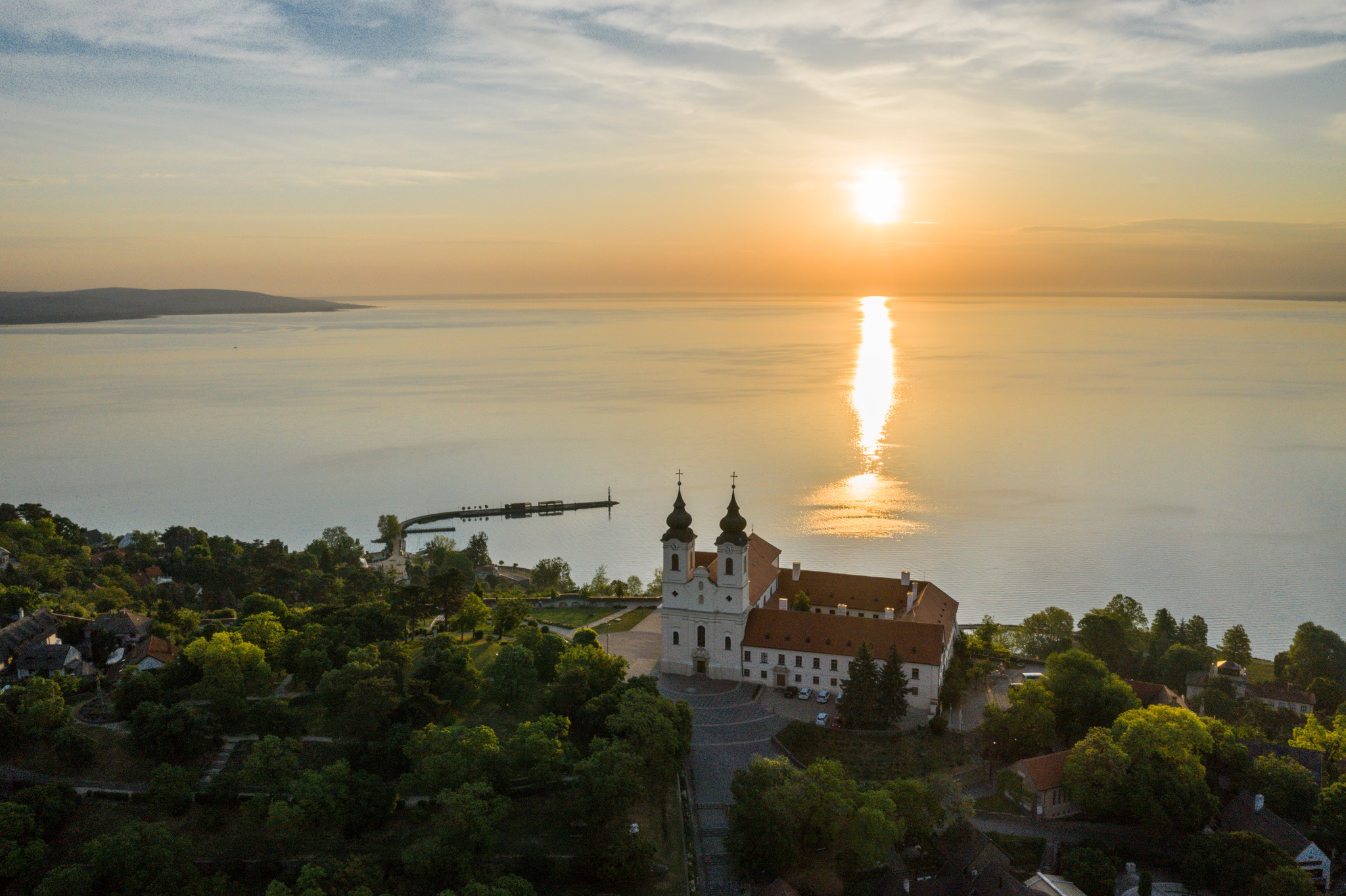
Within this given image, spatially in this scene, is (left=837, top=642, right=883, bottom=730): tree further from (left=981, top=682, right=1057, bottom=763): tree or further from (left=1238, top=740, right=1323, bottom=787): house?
(left=1238, top=740, right=1323, bottom=787): house

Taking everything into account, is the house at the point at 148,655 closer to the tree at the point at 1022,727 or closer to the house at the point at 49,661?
the house at the point at 49,661

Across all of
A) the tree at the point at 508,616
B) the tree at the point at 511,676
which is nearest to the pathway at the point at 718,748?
the tree at the point at 511,676

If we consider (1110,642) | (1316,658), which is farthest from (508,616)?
(1316,658)

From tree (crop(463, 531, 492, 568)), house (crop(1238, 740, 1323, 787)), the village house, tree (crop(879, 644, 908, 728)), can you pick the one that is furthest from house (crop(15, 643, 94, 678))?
the village house

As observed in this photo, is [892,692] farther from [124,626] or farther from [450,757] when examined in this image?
[124,626]

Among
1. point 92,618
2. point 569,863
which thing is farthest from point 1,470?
point 569,863

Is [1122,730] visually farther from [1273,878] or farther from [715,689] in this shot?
[715,689]
